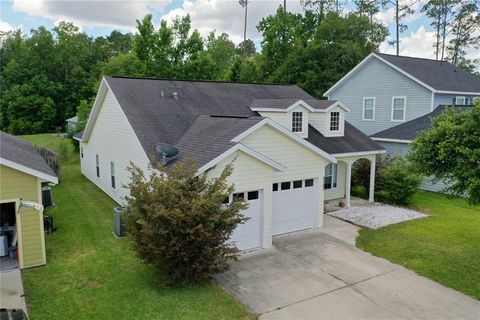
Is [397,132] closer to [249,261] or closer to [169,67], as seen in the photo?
[249,261]

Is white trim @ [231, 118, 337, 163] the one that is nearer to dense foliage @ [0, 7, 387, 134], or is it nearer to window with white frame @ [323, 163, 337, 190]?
window with white frame @ [323, 163, 337, 190]

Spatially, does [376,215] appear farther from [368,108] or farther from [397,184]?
[368,108]

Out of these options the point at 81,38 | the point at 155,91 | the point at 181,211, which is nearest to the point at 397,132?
the point at 155,91

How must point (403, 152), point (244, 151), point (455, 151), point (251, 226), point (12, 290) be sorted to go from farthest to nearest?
point (403, 152), point (251, 226), point (244, 151), point (455, 151), point (12, 290)

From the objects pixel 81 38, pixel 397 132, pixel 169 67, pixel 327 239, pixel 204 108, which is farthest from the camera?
pixel 81 38

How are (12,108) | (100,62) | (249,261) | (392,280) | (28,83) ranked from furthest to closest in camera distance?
A: (100,62) → (28,83) → (12,108) → (249,261) → (392,280)

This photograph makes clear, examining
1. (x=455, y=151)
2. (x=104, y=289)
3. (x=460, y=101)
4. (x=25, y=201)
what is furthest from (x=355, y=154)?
(x=460, y=101)
